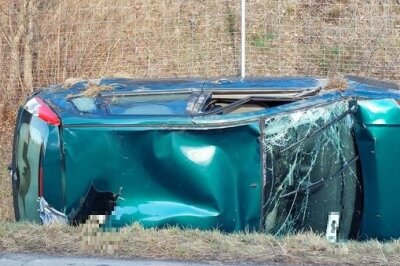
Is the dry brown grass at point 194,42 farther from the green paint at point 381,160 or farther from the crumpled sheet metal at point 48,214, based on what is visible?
the crumpled sheet metal at point 48,214

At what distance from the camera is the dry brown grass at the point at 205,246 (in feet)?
13.0

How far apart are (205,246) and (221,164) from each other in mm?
731

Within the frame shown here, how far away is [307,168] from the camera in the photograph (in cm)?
480

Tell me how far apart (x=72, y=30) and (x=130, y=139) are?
6585mm

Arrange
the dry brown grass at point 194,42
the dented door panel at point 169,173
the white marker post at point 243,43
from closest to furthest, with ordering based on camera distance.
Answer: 1. the dented door panel at point 169,173
2. the white marker post at point 243,43
3. the dry brown grass at point 194,42

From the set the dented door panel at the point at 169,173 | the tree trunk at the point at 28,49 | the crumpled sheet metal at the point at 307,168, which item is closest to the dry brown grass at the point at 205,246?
the dented door panel at the point at 169,173

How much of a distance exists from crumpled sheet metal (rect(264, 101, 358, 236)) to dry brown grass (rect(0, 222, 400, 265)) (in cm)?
42

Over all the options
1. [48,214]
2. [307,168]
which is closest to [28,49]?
[48,214]

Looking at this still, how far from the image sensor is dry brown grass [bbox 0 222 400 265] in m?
3.96

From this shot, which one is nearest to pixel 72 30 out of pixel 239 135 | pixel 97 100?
pixel 97 100

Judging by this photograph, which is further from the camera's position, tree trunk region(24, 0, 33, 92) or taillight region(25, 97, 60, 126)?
tree trunk region(24, 0, 33, 92)

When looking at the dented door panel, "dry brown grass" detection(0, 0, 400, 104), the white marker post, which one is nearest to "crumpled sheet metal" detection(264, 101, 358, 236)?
the dented door panel

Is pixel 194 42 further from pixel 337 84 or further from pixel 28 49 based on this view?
pixel 337 84

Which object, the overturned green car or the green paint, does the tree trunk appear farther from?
the green paint
